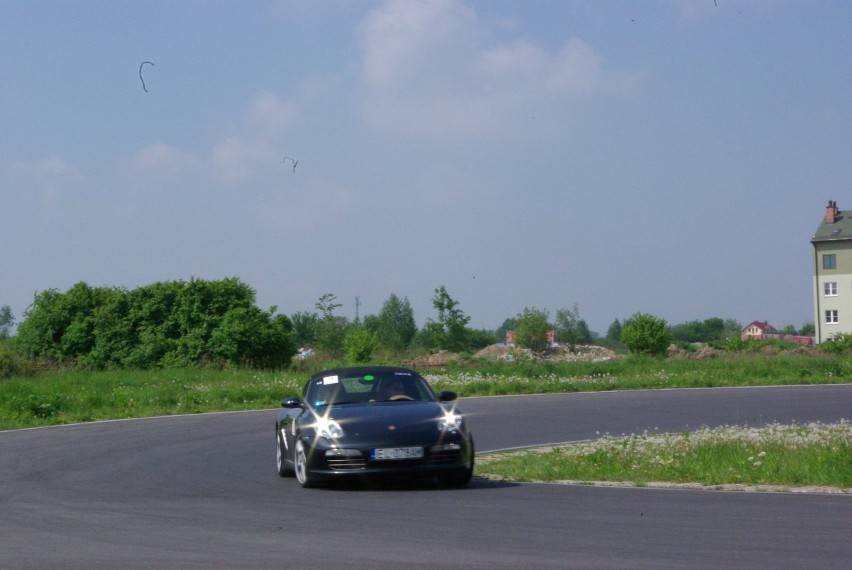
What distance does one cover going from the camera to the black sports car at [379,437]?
12031 millimetres

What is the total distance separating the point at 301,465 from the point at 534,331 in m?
90.0

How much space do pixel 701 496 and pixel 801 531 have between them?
8.48 ft

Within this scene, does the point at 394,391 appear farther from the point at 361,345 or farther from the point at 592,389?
the point at 361,345

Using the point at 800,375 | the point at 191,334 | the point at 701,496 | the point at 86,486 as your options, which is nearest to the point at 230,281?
the point at 191,334

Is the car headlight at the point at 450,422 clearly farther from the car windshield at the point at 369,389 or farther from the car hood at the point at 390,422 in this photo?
the car windshield at the point at 369,389

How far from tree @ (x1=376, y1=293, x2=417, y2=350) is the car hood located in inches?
4135

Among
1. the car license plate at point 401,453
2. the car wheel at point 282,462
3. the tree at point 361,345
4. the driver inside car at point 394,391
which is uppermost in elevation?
the tree at point 361,345

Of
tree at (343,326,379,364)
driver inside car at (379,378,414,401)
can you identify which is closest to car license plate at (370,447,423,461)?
driver inside car at (379,378,414,401)

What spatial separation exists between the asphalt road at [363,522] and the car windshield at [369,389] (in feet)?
3.82

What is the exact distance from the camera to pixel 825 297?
309 feet

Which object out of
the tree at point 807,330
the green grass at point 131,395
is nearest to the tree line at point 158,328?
the green grass at point 131,395

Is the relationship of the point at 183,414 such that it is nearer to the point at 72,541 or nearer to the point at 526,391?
the point at 526,391

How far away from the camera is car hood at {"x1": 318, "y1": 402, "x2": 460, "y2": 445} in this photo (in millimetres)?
12102

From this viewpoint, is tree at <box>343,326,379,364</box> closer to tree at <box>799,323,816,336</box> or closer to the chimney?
the chimney
